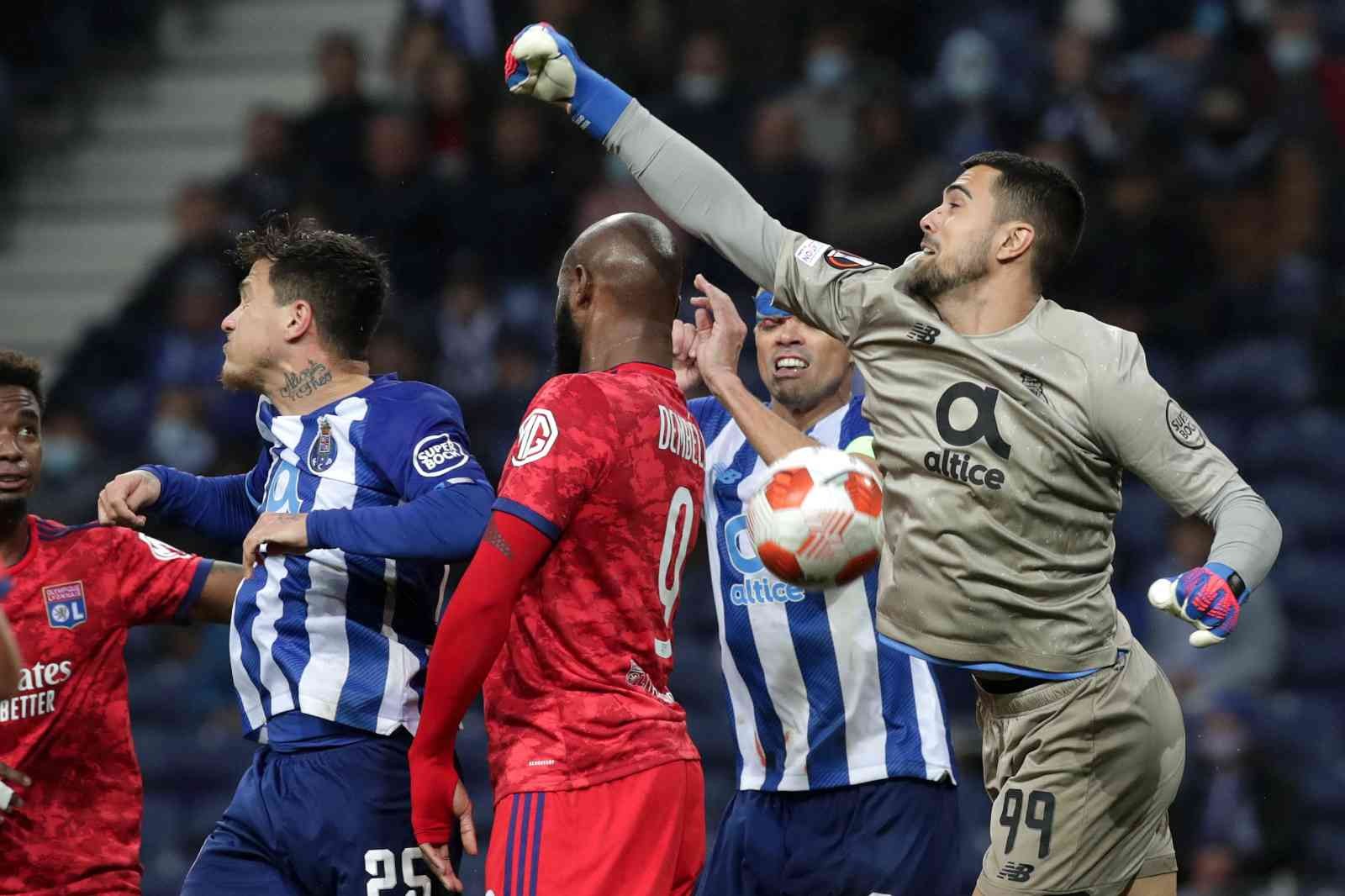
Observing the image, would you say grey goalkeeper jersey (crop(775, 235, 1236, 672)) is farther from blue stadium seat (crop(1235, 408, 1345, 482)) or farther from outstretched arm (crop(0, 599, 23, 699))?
blue stadium seat (crop(1235, 408, 1345, 482))

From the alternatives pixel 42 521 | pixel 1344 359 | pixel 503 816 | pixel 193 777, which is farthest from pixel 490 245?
pixel 503 816

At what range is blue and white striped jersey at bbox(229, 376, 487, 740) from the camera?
4.39 metres

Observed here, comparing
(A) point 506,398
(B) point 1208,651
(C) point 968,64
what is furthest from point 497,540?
(C) point 968,64

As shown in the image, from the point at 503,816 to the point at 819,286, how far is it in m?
1.41

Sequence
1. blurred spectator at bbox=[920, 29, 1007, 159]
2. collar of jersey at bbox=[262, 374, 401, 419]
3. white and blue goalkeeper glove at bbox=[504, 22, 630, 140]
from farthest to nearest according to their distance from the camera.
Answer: blurred spectator at bbox=[920, 29, 1007, 159]
collar of jersey at bbox=[262, 374, 401, 419]
white and blue goalkeeper glove at bbox=[504, 22, 630, 140]

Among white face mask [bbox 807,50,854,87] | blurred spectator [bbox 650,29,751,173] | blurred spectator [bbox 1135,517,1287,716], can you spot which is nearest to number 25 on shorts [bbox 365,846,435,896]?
blurred spectator [bbox 1135,517,1287,716]

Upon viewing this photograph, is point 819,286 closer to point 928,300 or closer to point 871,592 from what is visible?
point 928,300

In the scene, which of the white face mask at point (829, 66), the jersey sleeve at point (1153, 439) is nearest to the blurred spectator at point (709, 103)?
the white face mask at point (829, 66)

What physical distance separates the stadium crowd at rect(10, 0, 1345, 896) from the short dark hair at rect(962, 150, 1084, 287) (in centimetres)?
435

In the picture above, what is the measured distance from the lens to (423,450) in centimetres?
439

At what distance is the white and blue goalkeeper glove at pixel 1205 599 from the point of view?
3.77 metres

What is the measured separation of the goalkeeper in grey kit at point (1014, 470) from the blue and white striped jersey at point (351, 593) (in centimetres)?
82

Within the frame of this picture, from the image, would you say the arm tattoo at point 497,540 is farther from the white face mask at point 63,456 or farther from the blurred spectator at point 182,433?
the white face mask at point 63,456

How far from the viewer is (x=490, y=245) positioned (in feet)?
37.8
